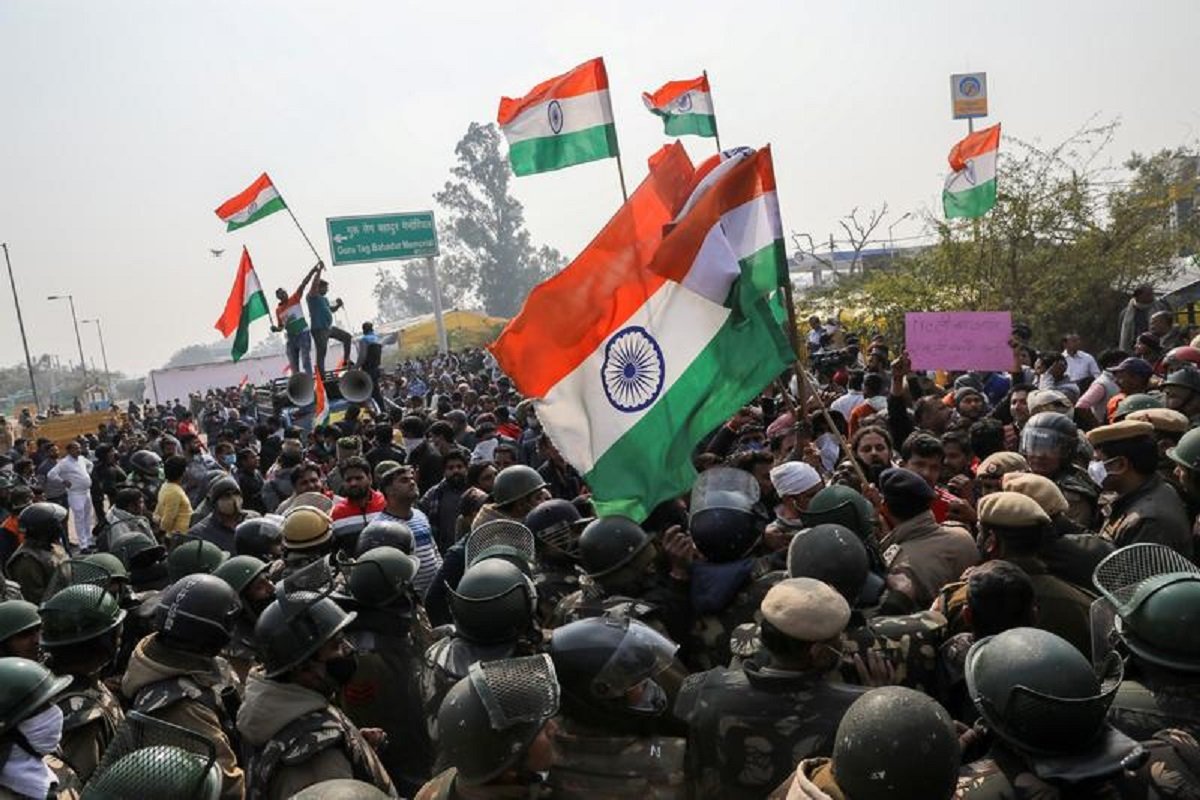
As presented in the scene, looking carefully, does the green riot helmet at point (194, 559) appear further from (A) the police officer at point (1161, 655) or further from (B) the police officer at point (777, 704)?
(A) the police officer at point (1161, 655)

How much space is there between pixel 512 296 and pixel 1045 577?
84445 mm

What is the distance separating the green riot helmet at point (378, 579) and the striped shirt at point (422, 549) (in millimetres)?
1877

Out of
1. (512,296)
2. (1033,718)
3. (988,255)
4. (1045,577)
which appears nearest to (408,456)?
(1045,577)

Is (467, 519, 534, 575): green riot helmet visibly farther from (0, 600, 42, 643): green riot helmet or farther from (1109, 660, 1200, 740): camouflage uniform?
(1109, 660, 1200, 740): camouflage uniform

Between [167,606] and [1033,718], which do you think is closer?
[1033,718]

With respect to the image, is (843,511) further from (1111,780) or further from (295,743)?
(295,743)

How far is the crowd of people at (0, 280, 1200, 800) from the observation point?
88.7 inches

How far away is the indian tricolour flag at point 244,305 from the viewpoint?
1341 cm

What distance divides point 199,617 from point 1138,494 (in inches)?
154

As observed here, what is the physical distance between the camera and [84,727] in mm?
3531

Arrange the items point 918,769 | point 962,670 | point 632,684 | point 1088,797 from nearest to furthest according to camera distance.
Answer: point 918,769, point 1088,797, point 632,684, point 962,670

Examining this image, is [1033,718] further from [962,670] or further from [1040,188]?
[1040,188]

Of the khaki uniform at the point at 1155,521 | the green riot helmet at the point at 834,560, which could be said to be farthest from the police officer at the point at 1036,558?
the khaki uniform at the point at 1155,521

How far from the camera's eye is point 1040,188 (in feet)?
55.7
